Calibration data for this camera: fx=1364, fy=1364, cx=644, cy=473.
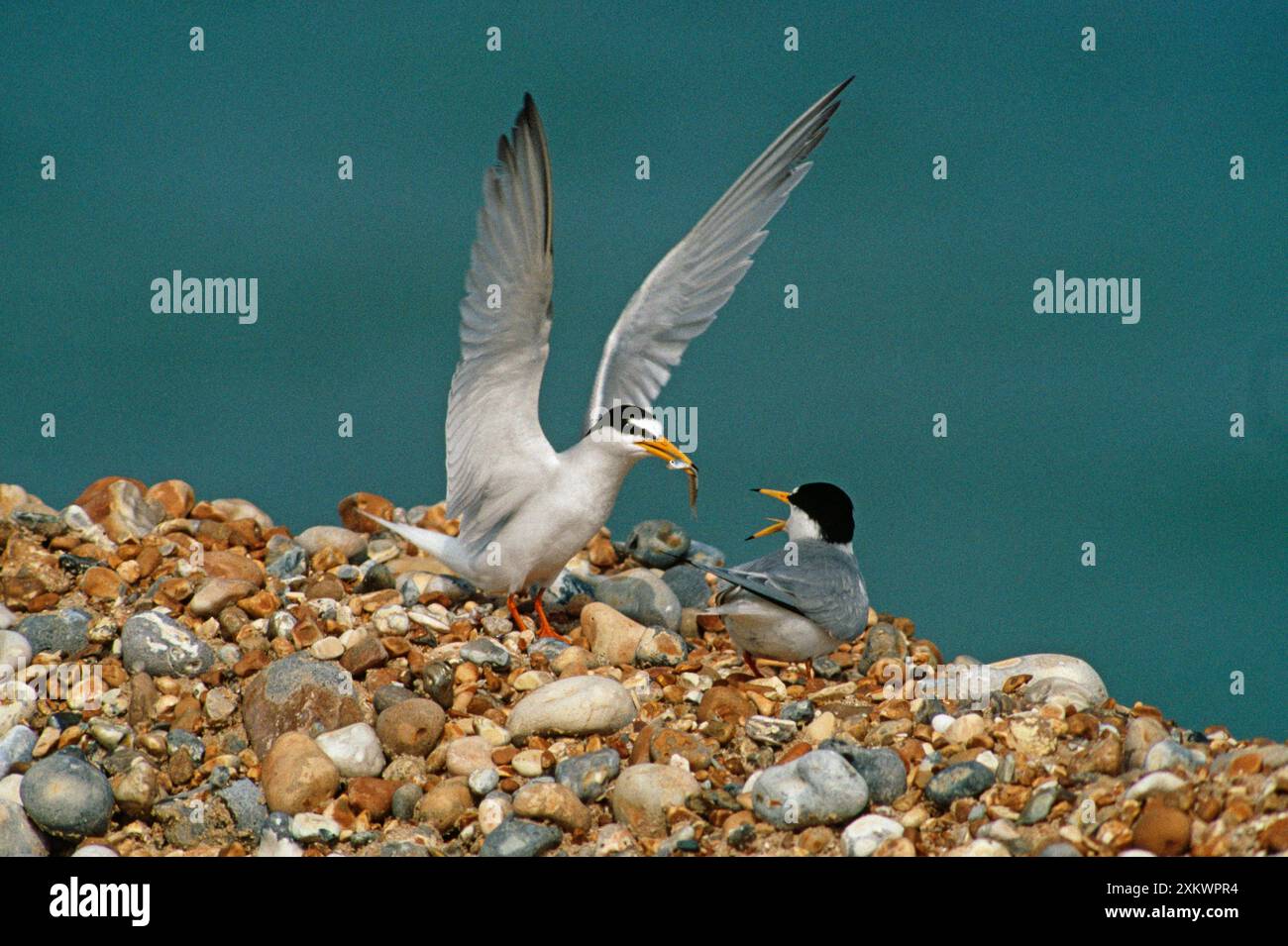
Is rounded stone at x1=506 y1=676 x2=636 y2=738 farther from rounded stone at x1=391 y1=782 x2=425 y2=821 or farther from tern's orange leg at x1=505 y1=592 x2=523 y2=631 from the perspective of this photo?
tern's orange leg at x1=505 y1=592 x2=523 y2=631

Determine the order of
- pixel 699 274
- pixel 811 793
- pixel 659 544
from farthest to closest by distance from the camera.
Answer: pixel 659 544, pixel 699 274, pixel 811 793

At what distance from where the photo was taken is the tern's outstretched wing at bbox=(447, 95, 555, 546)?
5.77m

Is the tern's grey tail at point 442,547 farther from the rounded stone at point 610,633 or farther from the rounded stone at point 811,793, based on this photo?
the rounded stone at point 811,793

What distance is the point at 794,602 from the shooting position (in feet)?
19.3

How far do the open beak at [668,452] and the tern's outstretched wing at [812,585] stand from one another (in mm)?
557

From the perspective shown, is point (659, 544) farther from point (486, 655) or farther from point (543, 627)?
point (486, 655)

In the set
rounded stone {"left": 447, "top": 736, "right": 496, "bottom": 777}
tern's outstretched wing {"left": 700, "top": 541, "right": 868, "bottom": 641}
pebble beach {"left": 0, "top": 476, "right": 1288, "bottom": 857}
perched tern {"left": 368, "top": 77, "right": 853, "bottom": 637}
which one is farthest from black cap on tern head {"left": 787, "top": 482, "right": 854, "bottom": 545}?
rounded stone {"left": 447, "top": 736, "right": 496, "bottom": 777}

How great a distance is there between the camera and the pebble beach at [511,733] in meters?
4.52

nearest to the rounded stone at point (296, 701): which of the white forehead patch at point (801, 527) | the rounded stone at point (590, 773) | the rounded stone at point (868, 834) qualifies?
the rounded stone at point (590, 773)

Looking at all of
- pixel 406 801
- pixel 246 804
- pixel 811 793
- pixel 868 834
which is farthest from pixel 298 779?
pixel 868 834

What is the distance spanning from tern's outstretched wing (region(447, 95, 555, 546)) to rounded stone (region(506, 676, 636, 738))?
143cm

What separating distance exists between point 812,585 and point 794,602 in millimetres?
158


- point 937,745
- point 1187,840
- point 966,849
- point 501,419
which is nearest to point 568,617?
point 501,419

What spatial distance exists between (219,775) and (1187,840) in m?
3.41
